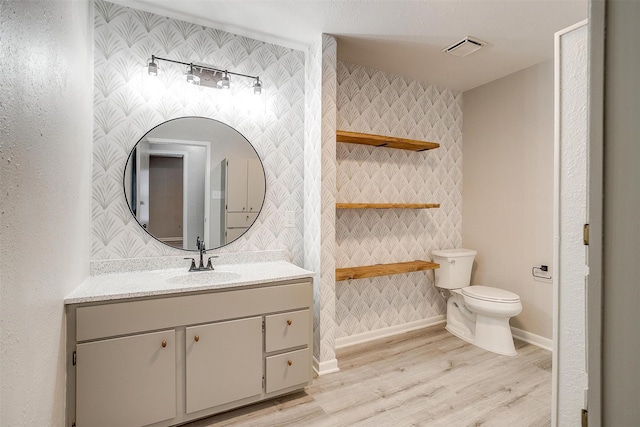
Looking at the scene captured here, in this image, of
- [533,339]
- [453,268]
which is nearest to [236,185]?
[453,268]

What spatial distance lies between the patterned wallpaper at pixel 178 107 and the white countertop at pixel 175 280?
0.50 ft

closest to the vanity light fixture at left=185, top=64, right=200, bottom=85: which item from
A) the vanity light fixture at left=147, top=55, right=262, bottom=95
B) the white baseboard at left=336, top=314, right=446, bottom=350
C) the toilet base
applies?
the vanity light fixture at left=147, top=55, right=262, bottom=95

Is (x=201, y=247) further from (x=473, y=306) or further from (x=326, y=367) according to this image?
(x=473, y=306)

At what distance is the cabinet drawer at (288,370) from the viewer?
6.59 ft

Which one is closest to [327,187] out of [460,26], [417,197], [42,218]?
[417,197]

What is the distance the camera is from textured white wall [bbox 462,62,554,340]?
2.84 m

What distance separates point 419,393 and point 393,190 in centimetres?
174

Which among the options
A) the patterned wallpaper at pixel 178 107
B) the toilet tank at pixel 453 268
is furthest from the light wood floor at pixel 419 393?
the patterned wallpaper at pixel 178 107

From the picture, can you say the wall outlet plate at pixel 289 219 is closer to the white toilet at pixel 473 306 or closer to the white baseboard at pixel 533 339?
the white toilet at pixel 473 306

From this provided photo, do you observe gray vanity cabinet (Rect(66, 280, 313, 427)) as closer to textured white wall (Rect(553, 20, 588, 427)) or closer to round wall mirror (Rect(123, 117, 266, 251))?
round wall mirror (Rect(123, 117, 266, 251))

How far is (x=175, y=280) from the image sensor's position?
79.0 inches

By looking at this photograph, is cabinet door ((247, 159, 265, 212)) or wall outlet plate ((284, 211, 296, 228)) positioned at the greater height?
cabinet door ((247, 159, 265, 212))

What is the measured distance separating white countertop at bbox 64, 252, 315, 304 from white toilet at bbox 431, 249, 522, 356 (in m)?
1.63

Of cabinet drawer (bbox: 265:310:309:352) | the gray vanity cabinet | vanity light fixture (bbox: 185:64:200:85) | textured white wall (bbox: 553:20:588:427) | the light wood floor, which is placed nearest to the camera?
textured white wall (bbox: 553:20:588:427)
